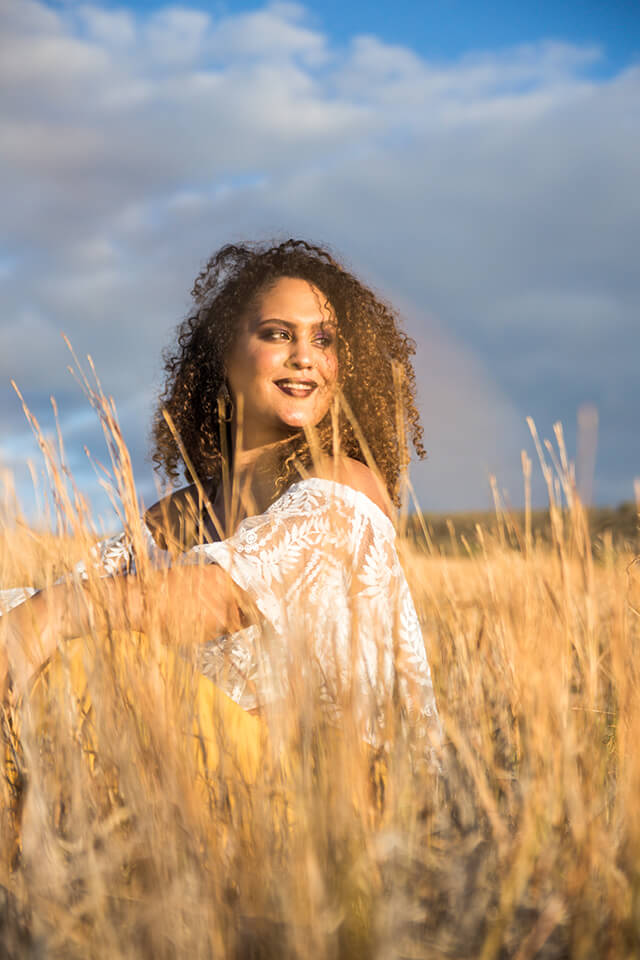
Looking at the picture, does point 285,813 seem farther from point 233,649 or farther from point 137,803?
point 233,649

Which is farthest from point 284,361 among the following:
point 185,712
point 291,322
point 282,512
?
point 185,712

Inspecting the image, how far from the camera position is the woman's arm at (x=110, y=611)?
4.44 ft

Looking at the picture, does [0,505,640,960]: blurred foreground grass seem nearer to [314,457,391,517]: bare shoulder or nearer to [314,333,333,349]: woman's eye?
[314,457,391,517]: bare shoulder

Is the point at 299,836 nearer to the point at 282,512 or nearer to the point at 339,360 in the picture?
the point at 282,512

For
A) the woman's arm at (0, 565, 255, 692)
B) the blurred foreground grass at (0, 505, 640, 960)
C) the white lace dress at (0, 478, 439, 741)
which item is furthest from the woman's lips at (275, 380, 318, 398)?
the blurred foreground grass at (0, 505, 640, 960)

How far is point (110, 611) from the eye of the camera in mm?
1327

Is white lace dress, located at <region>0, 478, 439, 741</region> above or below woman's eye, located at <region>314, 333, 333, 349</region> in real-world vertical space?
below

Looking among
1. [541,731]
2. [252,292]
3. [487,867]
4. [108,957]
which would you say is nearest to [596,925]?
[487,867]

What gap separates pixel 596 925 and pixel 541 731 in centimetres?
27

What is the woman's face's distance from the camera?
6.91 ft

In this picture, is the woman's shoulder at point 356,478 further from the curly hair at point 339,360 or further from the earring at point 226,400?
the earring at point 226,400

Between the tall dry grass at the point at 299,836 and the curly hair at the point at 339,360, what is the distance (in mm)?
938

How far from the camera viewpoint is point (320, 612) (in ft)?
5.20

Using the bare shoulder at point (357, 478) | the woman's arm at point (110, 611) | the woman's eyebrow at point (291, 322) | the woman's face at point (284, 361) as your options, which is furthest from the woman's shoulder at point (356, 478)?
the woman's eyebrow at point (291, 322)
